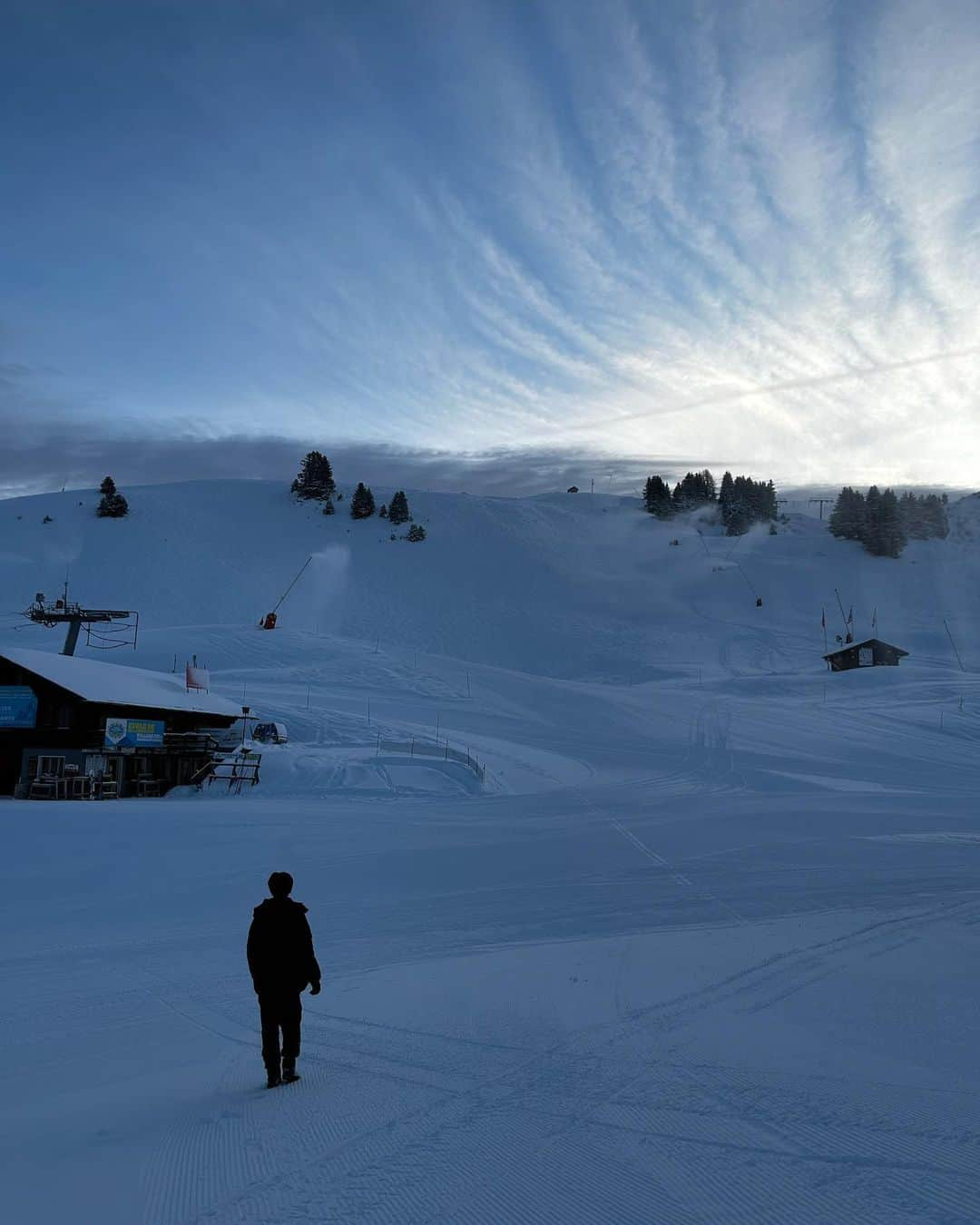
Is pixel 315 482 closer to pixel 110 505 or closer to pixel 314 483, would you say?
pixel 314 483

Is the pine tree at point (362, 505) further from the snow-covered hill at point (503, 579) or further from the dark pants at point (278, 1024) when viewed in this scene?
the dark pants at point (278, 1024)

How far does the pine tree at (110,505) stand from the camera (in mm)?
95000

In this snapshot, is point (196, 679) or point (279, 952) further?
point (196, 679)

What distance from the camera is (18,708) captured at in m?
27.9

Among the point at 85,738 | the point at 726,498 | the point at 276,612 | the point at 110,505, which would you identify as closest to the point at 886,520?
the point at 726,498

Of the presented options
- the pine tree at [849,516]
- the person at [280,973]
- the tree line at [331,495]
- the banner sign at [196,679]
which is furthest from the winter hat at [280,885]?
the pine tree at [849,516]

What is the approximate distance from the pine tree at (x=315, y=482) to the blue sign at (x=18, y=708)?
260 feet

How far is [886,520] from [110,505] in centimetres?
8335

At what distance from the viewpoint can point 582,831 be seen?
19812mm

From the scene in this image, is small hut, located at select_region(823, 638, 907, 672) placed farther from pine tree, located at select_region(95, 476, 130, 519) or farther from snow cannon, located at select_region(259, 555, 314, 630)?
pine tree, located at select_region(95, 476, 130, 519)

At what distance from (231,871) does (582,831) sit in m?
7.70

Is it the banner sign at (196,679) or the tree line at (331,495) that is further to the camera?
the tree line at (331,495)

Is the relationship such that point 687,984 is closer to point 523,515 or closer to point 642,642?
point 642,642

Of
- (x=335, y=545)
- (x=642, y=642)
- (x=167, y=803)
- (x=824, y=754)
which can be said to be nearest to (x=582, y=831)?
(x=167, y=803)
